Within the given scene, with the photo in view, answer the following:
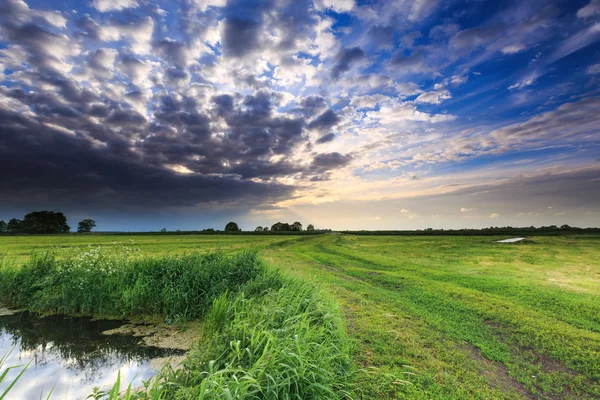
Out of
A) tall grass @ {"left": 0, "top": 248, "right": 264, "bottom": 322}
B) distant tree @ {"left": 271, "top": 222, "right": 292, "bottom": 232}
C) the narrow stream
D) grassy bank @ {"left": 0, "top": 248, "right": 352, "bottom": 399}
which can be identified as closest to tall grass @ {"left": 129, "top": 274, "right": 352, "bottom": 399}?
grassy bank @ {"left": 0, "top": 248, "right": 352, "bottom": 399}

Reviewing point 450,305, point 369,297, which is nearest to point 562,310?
point 450,305

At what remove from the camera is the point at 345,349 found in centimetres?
551

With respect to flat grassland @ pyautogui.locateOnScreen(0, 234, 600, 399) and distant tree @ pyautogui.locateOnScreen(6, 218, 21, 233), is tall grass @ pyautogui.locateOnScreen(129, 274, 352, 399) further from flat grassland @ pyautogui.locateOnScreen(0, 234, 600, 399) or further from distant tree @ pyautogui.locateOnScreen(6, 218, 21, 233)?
distant tree @ pyautogui.locateOnScreen(6, 218, 21, 233)

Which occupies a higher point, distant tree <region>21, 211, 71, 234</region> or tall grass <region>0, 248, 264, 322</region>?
distant tree <region>21, 211, 71, 234</region>

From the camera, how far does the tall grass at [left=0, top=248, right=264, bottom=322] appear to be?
386 inches

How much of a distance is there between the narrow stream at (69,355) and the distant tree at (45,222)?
95.6 metres

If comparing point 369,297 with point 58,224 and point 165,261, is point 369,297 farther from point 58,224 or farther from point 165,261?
point 58,224

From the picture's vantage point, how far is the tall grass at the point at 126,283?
980 centimetres

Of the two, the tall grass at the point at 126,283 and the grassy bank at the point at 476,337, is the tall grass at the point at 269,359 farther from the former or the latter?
the tall grass at the point at 126,283

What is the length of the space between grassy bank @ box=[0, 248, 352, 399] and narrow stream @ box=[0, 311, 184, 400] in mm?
912

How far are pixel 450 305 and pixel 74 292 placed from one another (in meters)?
14.1

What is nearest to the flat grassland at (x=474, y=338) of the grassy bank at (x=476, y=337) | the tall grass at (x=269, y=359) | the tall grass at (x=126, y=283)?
the grassy bank at (x=476, y=337)

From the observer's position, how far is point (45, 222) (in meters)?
83.9

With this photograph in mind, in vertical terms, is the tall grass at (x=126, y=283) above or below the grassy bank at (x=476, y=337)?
above
